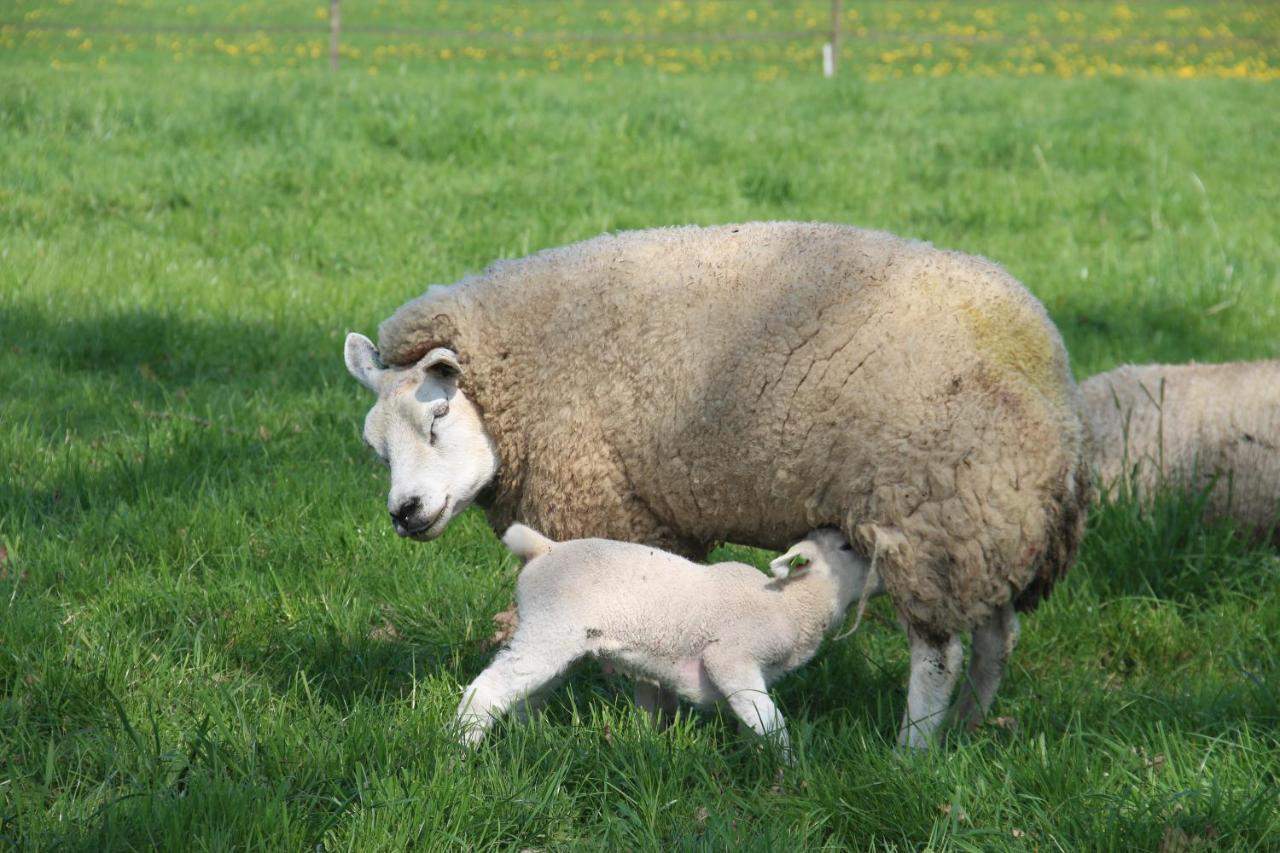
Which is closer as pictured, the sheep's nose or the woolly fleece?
the woolly fleece

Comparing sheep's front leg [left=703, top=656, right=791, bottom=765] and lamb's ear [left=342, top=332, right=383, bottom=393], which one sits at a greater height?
lamb's ear [left=342, top=332, right=383, bottom=393]

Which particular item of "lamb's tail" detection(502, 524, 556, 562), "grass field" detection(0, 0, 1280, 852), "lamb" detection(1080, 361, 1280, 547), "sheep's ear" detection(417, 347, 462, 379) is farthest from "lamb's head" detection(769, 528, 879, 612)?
"lamb" detection(1080, 361, 1280, 547)

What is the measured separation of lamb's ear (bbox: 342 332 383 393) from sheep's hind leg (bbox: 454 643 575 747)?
38.9 inches

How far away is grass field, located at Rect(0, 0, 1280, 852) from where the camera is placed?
2.90 m

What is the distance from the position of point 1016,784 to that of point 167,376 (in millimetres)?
4447

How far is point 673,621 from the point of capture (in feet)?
10.9

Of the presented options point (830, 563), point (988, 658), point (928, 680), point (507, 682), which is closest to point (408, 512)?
point (507, 682)

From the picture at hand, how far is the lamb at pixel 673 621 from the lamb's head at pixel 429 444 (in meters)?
0.36

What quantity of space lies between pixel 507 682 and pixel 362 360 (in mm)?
1177

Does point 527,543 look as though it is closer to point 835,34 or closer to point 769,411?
point 769,411

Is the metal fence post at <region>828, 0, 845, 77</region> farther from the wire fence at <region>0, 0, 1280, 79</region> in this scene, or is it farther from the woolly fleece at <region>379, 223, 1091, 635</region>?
the woolly fleece at <region>379, 223, 1091, 635</region>

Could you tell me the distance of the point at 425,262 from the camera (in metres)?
7.78

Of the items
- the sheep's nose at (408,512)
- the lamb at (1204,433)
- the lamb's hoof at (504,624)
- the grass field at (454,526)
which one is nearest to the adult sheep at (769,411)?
the sheep's nose at (408,512)

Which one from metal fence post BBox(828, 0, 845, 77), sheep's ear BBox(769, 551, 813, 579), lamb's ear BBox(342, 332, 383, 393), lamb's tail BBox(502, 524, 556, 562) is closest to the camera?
sheep's ear BBox(769, 551, 813, 579)
